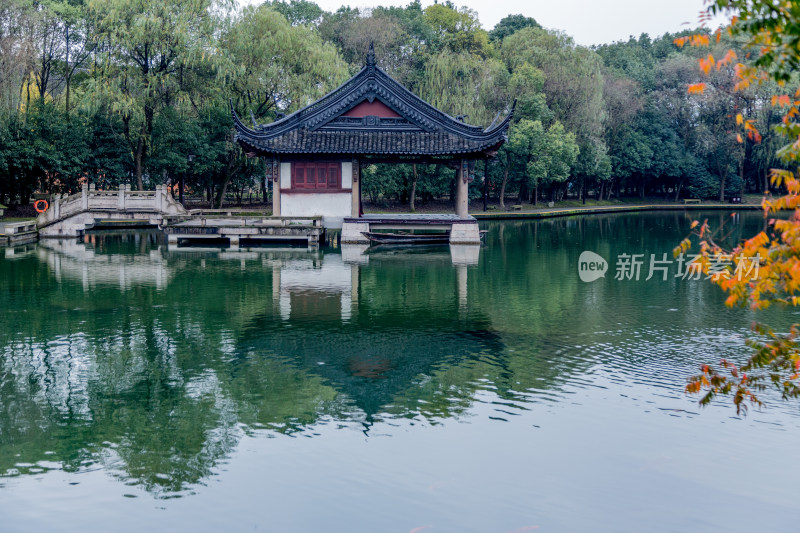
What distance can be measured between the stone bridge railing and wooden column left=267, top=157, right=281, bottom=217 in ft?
14.5

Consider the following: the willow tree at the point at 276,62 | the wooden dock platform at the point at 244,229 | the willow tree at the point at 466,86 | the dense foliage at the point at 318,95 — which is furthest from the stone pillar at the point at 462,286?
the willow tree at the point at 466,86

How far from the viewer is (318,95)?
38.4 m

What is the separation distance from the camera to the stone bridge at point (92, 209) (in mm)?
30188

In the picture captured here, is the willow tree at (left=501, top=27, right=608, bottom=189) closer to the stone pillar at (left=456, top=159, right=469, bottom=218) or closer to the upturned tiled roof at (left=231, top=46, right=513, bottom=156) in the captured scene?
the upturned tiled roof at (left=231, top=46, right=513, bottom=156)

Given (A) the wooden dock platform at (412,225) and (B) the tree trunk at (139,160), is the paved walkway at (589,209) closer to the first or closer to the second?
(A) the wooden dock platform at (412,225)

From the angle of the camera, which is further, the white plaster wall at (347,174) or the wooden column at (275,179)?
the white plaster wall at (347,174)

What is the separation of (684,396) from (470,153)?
68.6 feet

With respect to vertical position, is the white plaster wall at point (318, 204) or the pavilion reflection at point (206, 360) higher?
the white plaster wall at point (318, 204)

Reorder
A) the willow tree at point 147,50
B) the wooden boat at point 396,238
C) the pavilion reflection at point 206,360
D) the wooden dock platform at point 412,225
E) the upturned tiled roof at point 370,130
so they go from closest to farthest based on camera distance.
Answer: the pavilion reflection at point 206,360 < the wooden boat at point 396,238 < the wooden dock platform at point 412,225 < the upturned tiled roof at point 370,130 < the willow tree at point 147,50

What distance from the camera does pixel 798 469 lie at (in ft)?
24.4

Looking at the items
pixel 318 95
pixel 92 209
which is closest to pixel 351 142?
pixel 318 95

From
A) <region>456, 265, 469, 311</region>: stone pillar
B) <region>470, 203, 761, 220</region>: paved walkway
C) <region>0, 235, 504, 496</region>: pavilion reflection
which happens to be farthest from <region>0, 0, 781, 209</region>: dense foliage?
<region>0, 235, 504, 496</region>: pavilion reflection

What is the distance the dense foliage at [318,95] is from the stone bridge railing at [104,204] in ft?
17.4

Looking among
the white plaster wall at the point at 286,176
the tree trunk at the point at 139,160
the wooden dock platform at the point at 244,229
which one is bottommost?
the wooden dock platform at the point at 244,229
